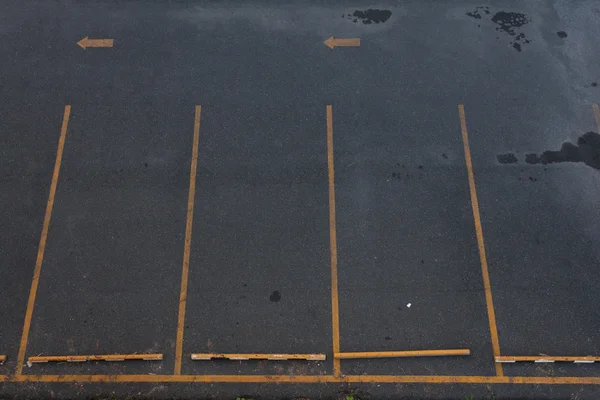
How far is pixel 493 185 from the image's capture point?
8.57 metres

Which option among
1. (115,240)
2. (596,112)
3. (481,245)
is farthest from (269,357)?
(596,112)

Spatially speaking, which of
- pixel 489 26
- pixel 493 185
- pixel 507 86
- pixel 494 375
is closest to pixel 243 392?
pixel 494 375

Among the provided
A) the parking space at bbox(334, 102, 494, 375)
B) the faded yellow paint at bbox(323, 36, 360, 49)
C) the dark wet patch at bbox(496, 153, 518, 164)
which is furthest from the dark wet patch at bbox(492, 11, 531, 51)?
the faded yellow paint at bbox(323, 36, 360, 49)

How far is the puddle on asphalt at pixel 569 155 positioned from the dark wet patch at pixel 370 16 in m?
3.97

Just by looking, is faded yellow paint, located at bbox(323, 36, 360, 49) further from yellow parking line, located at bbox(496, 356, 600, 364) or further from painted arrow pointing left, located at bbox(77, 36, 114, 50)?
yellow parking line, located at bbox(496, 356, 600, 364)

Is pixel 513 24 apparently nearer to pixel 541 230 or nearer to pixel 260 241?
pixel 541 230

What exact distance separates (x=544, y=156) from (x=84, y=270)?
8590 mm

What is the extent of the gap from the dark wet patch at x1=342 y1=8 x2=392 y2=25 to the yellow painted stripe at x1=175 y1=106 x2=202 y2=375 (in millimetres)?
4002

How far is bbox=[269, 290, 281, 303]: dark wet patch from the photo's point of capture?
7750mm

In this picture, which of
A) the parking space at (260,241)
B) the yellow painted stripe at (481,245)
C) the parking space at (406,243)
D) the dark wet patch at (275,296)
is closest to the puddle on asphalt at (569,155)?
the yellow painted stripe at (481,245)

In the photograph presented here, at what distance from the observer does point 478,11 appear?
33.9 ft

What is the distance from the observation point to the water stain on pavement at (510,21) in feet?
32.7

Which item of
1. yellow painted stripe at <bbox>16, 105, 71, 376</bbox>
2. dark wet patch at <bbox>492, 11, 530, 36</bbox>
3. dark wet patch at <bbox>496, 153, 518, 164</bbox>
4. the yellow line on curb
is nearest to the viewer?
yellow painted stripe at <bbox>16, 105, 71, 376</bbox>

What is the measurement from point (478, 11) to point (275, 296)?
7.68 metres
